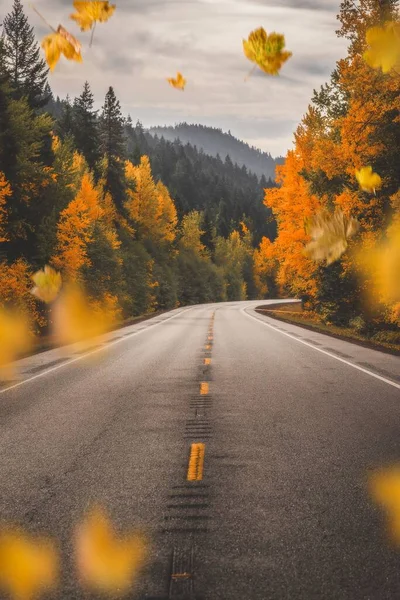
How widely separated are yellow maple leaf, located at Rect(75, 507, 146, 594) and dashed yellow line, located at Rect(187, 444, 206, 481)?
3.63 feet

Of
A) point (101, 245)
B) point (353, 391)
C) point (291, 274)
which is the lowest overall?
point (353, 391)

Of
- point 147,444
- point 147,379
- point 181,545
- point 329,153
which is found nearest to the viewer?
point 181,545

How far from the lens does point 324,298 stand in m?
28.2

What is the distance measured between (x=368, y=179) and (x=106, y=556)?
59.6ft

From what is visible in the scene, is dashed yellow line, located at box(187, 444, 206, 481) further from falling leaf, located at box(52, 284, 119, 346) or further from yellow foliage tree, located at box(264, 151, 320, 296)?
yellow foliage tree, located at box(264, 151, 320, 296)

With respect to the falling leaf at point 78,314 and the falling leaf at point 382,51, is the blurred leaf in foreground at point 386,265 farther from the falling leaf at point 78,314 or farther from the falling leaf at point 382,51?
the falling leaf at point 382,51

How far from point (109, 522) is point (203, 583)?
112cm

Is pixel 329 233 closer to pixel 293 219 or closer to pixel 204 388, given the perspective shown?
pixel 293 219

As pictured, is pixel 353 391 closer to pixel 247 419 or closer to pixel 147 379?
pixel 247 419

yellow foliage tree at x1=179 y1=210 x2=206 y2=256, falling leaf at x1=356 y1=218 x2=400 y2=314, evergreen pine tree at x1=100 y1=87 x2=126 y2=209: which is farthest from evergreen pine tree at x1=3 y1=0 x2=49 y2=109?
yellow foliage tree at x1=179 y1=210 x2=206 y2=256

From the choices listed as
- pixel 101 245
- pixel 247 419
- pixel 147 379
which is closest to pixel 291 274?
pixel 101 245

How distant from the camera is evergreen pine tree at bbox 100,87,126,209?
5072cm

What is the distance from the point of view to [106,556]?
331 cm

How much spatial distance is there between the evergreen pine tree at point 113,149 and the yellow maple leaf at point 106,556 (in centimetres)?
4879
